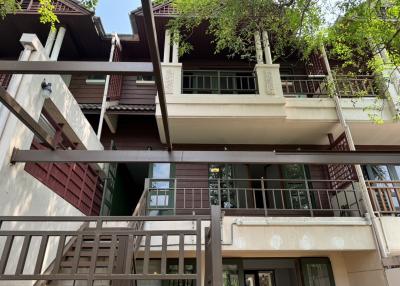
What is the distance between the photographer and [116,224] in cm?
597

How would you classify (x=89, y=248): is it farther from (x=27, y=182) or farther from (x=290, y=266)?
(x=290, y=266)

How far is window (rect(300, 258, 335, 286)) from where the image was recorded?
21.1 feet

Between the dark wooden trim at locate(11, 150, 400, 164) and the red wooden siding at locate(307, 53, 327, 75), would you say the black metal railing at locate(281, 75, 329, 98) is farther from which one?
the dark wooden trim at locate(11, 150, 400, 164)

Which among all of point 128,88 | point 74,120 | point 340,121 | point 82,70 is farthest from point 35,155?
point 340,121

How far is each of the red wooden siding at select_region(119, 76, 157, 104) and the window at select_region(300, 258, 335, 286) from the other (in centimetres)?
586

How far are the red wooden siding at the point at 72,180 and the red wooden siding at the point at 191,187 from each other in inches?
77.3

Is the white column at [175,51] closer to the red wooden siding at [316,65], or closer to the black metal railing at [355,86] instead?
the red wooden siding at [316,65]

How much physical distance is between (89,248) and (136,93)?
4785 mm

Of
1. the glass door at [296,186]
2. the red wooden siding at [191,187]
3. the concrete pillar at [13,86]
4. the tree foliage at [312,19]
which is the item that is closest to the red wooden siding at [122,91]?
the red wooden siding at [191,187]

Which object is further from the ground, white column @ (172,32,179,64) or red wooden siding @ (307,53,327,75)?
red wooden siding @ (307,53,327,75)

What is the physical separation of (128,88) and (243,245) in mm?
5703

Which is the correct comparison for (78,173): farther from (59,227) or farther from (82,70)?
(82,70)

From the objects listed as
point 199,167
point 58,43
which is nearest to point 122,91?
point 58,43

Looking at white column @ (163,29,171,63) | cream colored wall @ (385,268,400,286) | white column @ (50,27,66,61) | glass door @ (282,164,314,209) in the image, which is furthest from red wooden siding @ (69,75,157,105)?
cream colored wall @ (385,268,400,286)
